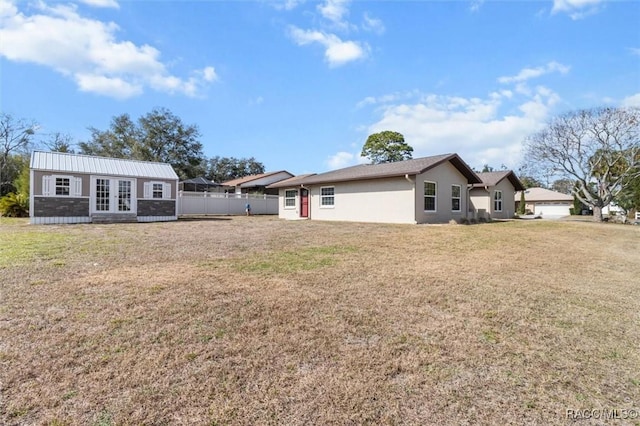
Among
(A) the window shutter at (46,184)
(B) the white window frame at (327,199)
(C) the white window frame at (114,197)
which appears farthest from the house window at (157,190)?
(B) the white window frame at (327,199)

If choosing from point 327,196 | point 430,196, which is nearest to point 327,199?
point 327,196

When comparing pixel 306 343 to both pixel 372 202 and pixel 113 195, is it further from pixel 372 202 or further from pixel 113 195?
pixel 113 195

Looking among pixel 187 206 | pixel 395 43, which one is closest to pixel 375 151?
pixel 187 206

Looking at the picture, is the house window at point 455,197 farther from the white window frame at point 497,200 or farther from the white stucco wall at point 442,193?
the white window frame at point 497,200

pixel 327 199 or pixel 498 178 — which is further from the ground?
pixel 498 178

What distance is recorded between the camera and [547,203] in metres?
44.7

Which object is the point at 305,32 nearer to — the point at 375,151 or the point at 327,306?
the point at 327,306

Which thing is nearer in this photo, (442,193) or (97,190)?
(97,190)

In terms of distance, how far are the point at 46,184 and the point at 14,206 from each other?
669 centimetres

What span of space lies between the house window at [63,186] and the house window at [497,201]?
25300 millimetres

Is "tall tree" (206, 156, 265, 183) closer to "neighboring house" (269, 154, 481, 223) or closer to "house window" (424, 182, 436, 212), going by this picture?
"neighboring house" (269, 154, 481, 223)

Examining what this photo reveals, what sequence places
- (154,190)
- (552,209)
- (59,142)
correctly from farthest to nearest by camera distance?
(552,209)
(59,142)
(154,190)

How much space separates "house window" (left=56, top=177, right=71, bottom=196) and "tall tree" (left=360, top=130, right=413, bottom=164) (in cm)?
3377

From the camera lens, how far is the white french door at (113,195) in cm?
1614
